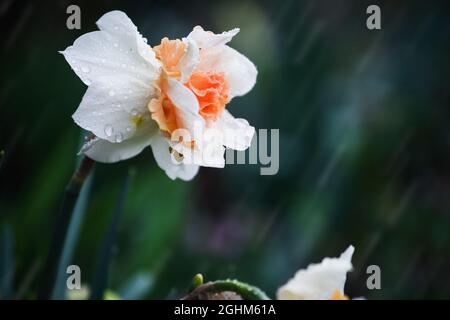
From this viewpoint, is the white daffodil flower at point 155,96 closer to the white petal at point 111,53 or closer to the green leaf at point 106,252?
the white petal at point 111,53

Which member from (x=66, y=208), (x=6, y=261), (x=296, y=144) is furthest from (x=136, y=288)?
(x=296, y=144)

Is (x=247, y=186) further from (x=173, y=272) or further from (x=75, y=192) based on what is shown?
(x=75, y=192)

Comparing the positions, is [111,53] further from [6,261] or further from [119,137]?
[6,261]

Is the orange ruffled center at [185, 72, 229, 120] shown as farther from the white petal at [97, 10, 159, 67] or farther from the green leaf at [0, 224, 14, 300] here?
the green leaf at [0, 224, 14, 300]

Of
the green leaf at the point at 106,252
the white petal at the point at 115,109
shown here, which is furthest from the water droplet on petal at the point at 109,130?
the green leaf at the point at 106,252

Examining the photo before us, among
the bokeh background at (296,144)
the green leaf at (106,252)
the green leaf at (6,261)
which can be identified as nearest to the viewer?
the green leaf at (106,252)

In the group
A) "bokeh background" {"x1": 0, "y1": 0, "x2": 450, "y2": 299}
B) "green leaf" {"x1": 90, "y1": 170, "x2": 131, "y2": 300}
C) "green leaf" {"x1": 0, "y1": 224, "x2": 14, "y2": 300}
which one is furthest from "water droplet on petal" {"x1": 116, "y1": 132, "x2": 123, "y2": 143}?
"bokeh background" {"x1": 0, "y1": 0, "x2": 450, "y2": 299}
